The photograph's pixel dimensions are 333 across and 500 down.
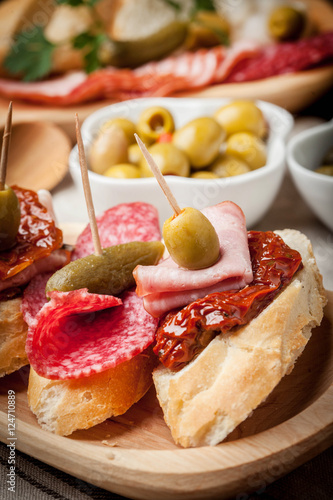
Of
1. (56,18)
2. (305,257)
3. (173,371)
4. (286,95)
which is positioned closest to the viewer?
(173,371)

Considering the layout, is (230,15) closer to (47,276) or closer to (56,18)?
(56,18)

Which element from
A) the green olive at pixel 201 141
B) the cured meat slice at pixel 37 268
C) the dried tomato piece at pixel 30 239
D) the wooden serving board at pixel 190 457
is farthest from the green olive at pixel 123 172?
the wooden serving board at pixel 190 457

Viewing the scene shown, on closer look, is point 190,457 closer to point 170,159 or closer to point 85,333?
point 85,333

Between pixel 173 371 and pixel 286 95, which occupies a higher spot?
pixel 173 371

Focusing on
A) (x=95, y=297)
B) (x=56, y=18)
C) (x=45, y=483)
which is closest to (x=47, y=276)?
(x=95, y=297)

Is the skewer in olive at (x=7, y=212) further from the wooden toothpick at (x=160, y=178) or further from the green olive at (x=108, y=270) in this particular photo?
the wooden toothpick at (x=160, y=178)

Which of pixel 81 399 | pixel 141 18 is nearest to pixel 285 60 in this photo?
pixel 141 18

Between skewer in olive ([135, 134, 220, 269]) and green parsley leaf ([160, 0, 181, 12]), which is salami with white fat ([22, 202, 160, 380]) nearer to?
skewer in olive ([135, 134, 220, 269])
